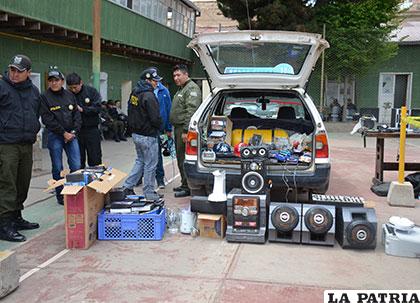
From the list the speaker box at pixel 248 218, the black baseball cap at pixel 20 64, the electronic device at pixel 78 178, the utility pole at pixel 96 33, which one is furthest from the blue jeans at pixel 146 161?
the utility pole at pixel 96 33

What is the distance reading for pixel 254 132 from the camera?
20.7 feet

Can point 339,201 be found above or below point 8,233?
above

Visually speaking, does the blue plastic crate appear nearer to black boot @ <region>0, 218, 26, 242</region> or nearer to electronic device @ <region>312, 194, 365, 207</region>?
black boot @ <region>0, 218, 26, 242</region>

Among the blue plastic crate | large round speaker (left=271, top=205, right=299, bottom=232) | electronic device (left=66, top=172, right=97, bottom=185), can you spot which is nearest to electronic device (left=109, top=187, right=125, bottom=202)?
the blue plastic crate

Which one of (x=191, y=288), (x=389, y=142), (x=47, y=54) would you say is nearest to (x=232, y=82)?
(x=191, y=288)

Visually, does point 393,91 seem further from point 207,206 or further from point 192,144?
point 207,206

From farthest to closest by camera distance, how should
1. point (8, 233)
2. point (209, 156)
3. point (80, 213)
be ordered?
1. point (209, 156)
2. point (8, 233)
3. point (80, 213)

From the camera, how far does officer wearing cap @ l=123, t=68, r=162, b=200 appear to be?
577cm

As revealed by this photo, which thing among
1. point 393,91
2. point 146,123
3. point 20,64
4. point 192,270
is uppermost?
point 393,91

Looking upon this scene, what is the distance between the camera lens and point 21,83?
15.5 feet

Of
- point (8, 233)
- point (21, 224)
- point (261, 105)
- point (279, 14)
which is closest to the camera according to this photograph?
point (8, 233)

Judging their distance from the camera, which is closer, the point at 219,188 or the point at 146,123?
the point at 219,188

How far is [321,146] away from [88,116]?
3.26 m

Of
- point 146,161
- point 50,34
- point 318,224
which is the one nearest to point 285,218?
point 318,224
